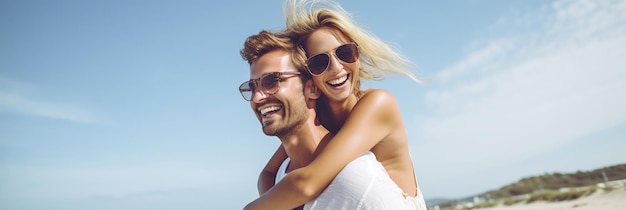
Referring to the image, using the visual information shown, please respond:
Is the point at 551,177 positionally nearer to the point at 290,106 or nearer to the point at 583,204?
the point at 583,204

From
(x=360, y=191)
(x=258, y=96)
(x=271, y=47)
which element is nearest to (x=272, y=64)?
(x=271, y=47)

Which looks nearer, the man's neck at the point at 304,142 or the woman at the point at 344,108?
the woman at the point at 344,108

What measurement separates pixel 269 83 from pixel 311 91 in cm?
37

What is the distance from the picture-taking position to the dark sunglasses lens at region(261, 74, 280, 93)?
9.90ft

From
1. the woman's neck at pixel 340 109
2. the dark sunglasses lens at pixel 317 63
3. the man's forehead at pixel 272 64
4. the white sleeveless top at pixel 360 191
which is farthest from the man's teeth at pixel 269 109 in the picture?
the white sleeveless top at pixel 360 191

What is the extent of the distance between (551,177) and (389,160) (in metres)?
29.4

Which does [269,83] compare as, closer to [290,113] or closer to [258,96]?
[258,96]

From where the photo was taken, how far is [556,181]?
91.2ft

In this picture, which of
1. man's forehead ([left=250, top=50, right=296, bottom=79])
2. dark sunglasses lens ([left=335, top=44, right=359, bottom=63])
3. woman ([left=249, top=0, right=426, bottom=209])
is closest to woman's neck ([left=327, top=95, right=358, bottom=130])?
woman ([left=249, top=0, right=426, bottom=209])

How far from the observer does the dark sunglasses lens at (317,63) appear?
3.13m

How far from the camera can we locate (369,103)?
301 centimetres

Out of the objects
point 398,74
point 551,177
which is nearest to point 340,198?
point 398,74

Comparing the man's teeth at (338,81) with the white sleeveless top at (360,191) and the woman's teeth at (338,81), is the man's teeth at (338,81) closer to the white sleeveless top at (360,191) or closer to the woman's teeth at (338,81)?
the woman's teeth at (338,81)

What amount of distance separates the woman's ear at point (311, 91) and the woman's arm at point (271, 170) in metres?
0.95
